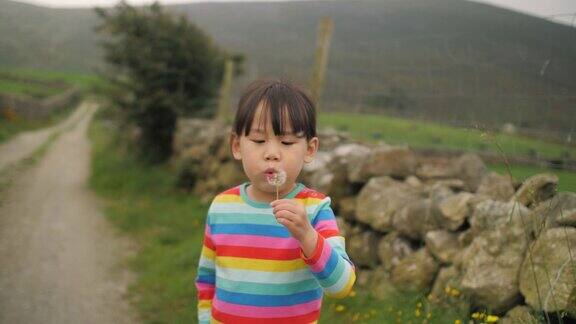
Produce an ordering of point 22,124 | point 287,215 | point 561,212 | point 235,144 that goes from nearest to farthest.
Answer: point 287,215 < point 235,144 < point 561,212 < point 22,124

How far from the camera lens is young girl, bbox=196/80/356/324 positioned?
169cm

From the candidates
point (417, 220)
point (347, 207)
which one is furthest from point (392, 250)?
point (347, 207)

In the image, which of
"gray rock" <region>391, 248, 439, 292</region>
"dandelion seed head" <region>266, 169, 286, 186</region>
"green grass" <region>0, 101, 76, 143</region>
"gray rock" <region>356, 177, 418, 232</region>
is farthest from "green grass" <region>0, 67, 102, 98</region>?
"dandelion seed head" <region>266, 169, 286, 186</region>

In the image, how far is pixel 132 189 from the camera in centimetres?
938

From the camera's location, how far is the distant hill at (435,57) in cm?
358

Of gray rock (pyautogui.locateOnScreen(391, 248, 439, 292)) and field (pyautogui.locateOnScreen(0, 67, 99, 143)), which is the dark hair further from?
field (pyautogui.locateOnScreen(0, 67, 99, 143))

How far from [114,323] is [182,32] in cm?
818

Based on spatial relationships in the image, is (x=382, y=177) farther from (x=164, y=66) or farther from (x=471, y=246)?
(x=164, y=66)

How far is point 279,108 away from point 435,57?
14.1 feet

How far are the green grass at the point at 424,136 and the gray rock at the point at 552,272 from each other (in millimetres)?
915

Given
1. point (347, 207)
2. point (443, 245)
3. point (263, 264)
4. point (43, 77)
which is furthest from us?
point (43, 77)

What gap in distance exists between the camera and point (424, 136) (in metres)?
5.55

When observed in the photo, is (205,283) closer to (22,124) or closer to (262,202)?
(262,202)

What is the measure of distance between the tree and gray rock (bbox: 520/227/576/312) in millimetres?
8951
